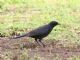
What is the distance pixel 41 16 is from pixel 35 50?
15.9ft

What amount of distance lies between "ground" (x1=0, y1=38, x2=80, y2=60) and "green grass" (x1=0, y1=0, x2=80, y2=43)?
0.74m

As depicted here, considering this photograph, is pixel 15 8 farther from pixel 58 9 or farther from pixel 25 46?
pixel 25 46

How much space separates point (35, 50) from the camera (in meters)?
9.16

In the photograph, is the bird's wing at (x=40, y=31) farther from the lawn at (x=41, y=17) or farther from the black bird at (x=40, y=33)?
the lawn at (x=41, y=17)

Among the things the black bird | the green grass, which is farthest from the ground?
the green grass

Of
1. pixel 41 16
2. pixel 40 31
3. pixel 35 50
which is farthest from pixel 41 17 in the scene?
pixel 35 50

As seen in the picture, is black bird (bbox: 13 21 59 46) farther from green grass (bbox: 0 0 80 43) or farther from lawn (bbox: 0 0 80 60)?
green grass (bbox: 0 0 80 43)

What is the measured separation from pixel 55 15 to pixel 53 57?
576cm

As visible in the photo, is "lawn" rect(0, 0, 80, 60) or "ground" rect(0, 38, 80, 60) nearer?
"ground" rect(0, 38, 80, 60)

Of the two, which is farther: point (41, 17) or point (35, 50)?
point (41, 17)

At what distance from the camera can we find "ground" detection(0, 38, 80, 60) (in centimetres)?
825

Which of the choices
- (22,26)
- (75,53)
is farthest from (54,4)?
(75,53)

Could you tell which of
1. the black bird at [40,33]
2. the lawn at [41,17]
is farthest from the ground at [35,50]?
the lawn at [41,17]

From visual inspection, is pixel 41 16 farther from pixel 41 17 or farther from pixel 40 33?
pixel 40 33
